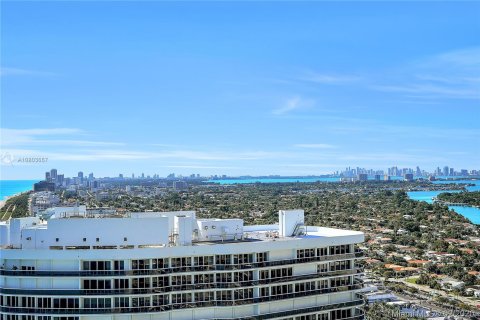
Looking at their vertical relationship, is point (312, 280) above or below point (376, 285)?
above

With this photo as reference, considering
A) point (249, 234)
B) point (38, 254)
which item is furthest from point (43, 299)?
point (249, 234)

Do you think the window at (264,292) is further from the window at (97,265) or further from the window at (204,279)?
the window at (97,265)

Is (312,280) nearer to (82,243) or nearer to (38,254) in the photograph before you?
(82,243)

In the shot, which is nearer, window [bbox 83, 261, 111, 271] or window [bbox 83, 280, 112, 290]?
window [bbox 83, 280, 112, 290]

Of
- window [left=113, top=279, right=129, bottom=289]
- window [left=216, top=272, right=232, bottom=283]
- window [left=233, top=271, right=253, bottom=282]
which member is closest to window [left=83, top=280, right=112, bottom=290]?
window [left=113, top=279, right=129, bottom=289]

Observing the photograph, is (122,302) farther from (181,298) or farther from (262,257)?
(262,257)

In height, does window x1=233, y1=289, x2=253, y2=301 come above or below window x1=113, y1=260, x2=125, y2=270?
below

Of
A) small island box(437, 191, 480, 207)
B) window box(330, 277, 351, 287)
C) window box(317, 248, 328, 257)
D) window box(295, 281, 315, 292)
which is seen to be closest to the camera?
window box(295, 281, 315, 292)

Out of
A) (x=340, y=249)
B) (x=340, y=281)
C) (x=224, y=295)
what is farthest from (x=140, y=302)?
(x=340, y=249)

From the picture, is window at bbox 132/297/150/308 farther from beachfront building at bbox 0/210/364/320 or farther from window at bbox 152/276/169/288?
window at bbox 152/276/169/288
